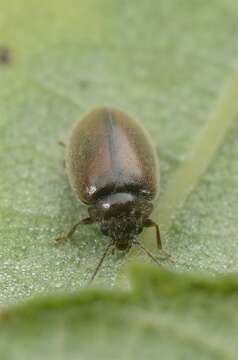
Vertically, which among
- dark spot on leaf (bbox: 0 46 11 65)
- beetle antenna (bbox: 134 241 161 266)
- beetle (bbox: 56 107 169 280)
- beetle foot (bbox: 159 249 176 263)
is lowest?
beetle antenna (bbox: 134 241 161 266)

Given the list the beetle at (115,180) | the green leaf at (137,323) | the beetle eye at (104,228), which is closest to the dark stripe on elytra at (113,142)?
the beetle at (115,180)

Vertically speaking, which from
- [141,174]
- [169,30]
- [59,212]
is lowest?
[59,212]

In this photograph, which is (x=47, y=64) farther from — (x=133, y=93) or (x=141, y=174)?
(x=141, y=174)

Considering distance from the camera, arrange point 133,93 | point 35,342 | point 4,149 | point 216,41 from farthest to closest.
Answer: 1. point 216,41
2. point 133,93
3. point 4,149
4. point 35,342

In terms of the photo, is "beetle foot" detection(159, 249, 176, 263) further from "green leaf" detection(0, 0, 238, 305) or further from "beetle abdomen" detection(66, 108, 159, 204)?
"beetle abdomen" detection(66, 108, 159, 204)

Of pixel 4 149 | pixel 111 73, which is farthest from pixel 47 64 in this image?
pixel 4 149

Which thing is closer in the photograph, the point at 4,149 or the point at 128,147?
the point at 128,147

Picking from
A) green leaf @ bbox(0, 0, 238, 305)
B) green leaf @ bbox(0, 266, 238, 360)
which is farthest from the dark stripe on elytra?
green leaf @ bbox(0, 266, 238, 360)
